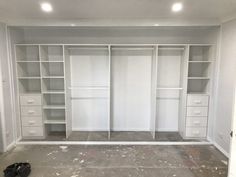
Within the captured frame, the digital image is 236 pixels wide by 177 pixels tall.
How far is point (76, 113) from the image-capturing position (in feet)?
13.4

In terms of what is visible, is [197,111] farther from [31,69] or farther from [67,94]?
[31,69]

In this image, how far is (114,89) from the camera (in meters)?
4.06

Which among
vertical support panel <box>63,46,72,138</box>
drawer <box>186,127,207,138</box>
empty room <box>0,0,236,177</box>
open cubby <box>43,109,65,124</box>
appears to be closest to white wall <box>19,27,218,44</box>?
empty room <box>0,0,236,177</box>

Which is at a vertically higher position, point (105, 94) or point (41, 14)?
point (41, 14)

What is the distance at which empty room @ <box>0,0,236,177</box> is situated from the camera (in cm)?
274

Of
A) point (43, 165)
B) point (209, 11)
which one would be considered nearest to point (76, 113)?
point (43, 165)

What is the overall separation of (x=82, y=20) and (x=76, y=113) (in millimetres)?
1997

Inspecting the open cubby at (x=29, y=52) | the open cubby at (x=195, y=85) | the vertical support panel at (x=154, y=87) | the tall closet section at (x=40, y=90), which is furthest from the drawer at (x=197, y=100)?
the open cubby at (x=29, y=52)

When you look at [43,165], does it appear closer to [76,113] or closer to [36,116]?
[36,116]

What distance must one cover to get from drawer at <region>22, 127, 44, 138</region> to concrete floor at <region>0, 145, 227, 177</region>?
0.27 m

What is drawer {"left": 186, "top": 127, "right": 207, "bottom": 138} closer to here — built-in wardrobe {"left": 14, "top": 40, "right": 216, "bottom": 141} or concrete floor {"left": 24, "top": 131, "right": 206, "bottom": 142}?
built-in wardrobe {"left": 14, "top": 40, "right": 216, "bottom": 141}

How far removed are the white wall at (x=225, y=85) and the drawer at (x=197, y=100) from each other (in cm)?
21

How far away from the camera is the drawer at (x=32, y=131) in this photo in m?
3.65

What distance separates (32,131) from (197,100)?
11.0 feet
